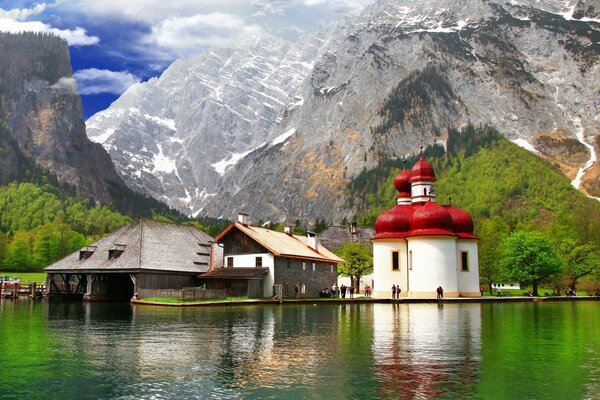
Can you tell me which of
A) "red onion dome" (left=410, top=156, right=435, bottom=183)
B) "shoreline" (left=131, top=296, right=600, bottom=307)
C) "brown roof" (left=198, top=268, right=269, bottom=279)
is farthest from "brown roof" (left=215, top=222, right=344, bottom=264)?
"red onion dome" (left=410, top=156, right=435, bottom=183)

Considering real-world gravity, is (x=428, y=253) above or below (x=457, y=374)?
above

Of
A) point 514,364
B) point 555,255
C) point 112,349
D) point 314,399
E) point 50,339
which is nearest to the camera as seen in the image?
point 314,399

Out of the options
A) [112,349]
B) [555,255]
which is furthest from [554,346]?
[555,255]

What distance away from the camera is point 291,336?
2916 cm

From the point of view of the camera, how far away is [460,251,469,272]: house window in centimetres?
7494

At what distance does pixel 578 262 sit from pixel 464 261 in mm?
26605

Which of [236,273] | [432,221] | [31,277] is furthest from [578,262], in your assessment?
[31,277]

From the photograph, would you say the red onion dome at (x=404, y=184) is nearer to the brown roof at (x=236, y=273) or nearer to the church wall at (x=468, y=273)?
the church wall at (x=468, y=273)

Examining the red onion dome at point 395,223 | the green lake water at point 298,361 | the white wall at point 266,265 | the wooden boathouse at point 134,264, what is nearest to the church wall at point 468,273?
the red onion dome at point 395,223

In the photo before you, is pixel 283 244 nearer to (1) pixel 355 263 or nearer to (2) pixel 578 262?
(1) pixel 355 263

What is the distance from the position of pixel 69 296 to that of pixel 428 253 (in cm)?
4056

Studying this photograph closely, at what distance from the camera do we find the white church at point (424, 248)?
71.5 m

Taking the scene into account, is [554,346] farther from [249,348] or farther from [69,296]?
[69,296]

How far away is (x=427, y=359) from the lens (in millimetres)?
21719
